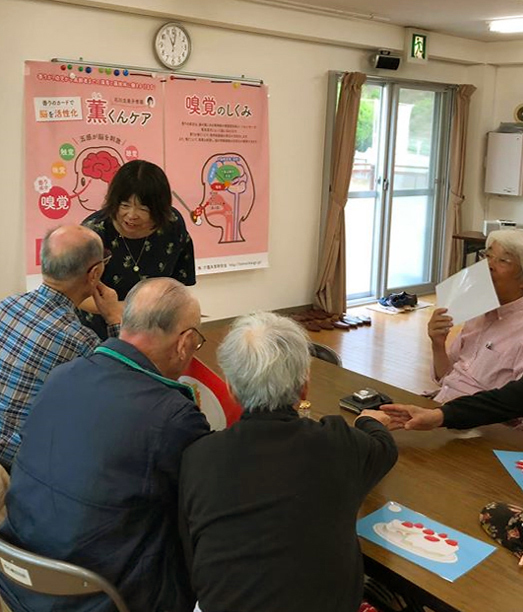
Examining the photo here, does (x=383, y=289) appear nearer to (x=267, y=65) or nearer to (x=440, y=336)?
(x=267, y=65)

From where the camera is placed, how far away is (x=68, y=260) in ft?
6.22

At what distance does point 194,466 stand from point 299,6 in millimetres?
4809

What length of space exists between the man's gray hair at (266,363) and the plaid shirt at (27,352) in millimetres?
593

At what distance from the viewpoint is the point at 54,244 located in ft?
6.35

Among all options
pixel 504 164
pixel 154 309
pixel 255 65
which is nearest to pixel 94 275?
pixel 154 309

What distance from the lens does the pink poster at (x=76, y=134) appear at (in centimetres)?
432

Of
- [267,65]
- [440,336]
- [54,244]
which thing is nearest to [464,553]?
[440,336]

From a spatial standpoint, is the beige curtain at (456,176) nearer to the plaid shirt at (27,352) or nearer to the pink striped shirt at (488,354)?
the pink striped shirt at (488,354)

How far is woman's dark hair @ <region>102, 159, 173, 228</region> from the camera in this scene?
263 cm

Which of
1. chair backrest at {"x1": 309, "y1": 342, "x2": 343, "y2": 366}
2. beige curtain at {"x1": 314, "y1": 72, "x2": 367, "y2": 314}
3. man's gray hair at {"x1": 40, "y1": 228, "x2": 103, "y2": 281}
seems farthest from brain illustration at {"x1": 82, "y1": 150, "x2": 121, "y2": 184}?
man's gray hair at {"x1": 40, "y1": 228, "x2": 103, "y2": 281}

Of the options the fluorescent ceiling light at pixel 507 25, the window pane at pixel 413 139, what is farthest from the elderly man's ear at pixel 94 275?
the window pane at pixel 413 139

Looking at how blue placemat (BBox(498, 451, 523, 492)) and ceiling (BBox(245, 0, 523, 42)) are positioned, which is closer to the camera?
blue placemat (BBox(498, 451, 523, 492))

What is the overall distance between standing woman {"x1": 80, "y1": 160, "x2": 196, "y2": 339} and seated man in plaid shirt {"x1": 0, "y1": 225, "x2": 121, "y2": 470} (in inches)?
29.1

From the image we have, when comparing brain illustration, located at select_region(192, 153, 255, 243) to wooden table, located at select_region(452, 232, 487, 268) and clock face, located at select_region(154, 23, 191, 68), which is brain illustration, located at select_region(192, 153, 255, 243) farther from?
wooden table, located at select_region(452, 232, 487, 268)
